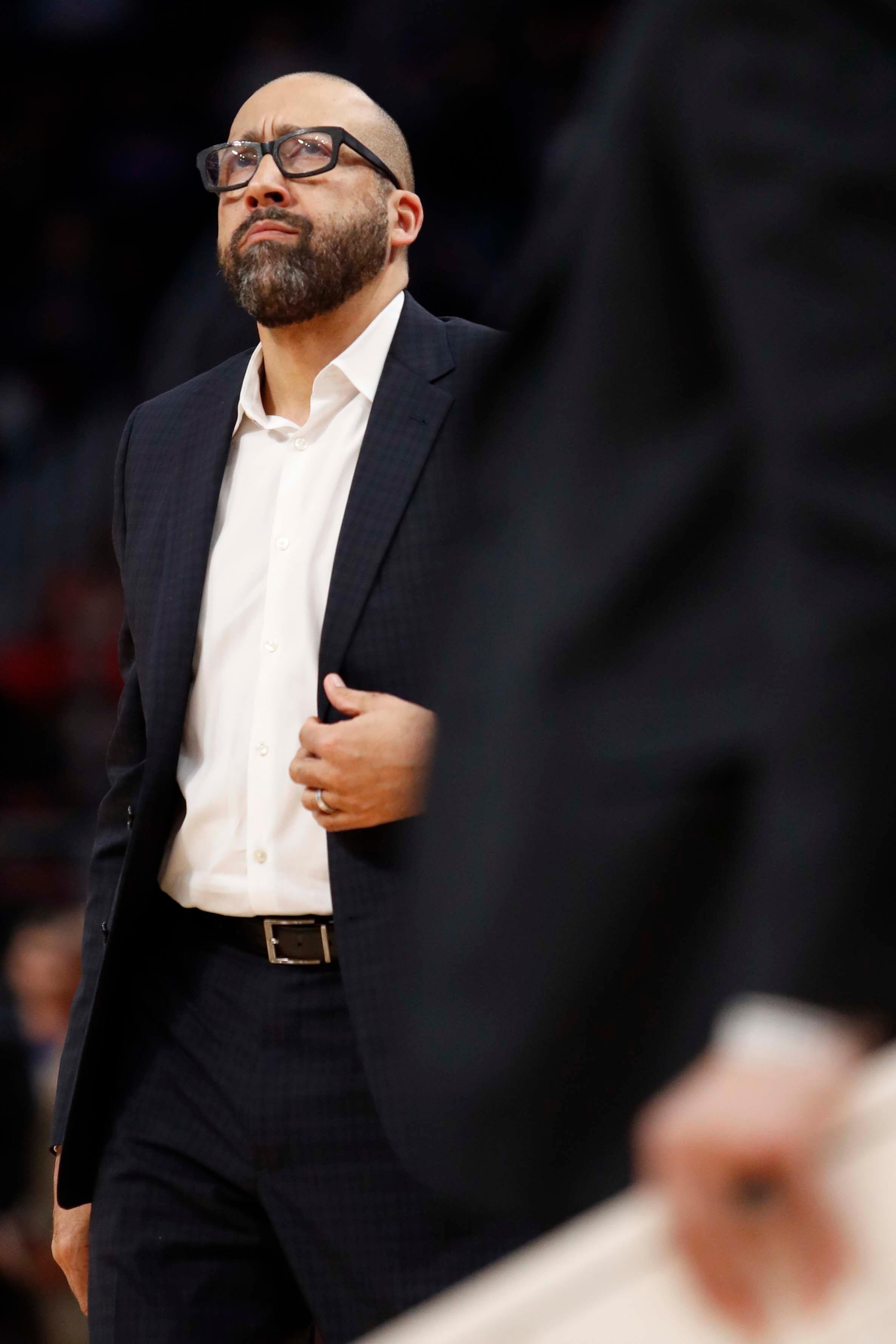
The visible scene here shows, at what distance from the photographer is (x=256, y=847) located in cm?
194

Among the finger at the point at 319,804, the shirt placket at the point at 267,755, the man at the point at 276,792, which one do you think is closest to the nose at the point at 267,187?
Result: the man at the point at 276,792

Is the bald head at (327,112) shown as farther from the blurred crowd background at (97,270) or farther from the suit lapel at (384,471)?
the blurred crowd background at (97,270)

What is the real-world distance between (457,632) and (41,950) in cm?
344

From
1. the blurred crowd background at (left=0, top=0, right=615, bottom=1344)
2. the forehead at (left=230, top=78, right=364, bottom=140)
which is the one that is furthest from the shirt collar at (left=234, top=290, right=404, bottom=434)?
the blurred crowd background at (left=0, top=0, right=615, bottom=1344)

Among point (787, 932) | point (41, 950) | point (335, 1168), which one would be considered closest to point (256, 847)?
point (335, 1168)

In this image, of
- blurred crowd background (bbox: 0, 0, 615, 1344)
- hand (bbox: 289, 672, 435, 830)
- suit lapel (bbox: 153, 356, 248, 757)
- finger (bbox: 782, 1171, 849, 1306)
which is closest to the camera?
finger (bbox: 782, 1171, 849, 1306)

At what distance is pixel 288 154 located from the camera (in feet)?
6.97

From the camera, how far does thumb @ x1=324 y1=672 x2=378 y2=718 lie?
71.6 inches

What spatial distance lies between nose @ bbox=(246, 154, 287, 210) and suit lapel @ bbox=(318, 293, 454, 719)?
0.25 meters

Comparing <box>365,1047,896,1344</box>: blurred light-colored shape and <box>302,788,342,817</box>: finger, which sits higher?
<box>365,1047,896,1344</box>: blurred light-colored shape

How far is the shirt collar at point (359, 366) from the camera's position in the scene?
6.79ft

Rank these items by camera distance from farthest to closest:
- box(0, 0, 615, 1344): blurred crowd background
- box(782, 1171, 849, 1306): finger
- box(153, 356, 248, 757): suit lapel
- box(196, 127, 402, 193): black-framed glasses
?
box(0, 0, 615, 1344): blurred crowd background → box(196, 127, 402, 193): black-framed glasses → box(153, 356, 248, 757): suit lapel → box(782, 1171, 849, 1306): finger

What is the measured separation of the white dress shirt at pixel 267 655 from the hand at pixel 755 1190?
1307 mm

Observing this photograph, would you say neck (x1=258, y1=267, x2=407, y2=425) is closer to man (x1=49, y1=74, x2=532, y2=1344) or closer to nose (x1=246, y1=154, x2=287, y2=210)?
man (x1=49, y1=74, x2=532, y2=1344)
